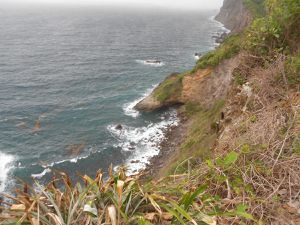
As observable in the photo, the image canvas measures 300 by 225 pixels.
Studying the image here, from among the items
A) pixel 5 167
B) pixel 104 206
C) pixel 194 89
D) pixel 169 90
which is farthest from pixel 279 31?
pixel 169 90

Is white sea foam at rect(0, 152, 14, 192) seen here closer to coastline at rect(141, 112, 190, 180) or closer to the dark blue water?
the dark blue water

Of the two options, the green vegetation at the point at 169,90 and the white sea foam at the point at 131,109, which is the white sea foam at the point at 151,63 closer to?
the white sea foam at the point at 131,109

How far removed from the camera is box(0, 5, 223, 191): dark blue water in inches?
1337

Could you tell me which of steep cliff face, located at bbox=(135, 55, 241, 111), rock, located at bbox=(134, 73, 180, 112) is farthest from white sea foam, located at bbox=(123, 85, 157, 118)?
steep cliff face, located at bbox=(135, 55, 241, 111)

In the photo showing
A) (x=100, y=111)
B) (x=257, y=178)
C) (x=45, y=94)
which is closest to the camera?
(x=257, y=178)

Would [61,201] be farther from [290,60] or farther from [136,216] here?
[290,60]

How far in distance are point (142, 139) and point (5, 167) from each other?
15266 millimetres

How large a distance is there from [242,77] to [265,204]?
9.42 meters

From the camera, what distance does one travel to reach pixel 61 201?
4523 mm

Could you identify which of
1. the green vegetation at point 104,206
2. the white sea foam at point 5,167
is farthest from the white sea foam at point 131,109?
the green vegetation at point 104,206

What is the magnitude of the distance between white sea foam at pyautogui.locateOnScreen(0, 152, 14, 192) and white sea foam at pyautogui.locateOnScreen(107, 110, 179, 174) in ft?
37.7

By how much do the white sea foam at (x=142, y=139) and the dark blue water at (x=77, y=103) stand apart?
11 cm

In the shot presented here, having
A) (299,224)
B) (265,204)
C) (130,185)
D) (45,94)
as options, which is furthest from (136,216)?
(45,94)

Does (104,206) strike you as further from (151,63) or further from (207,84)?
(151,63)
